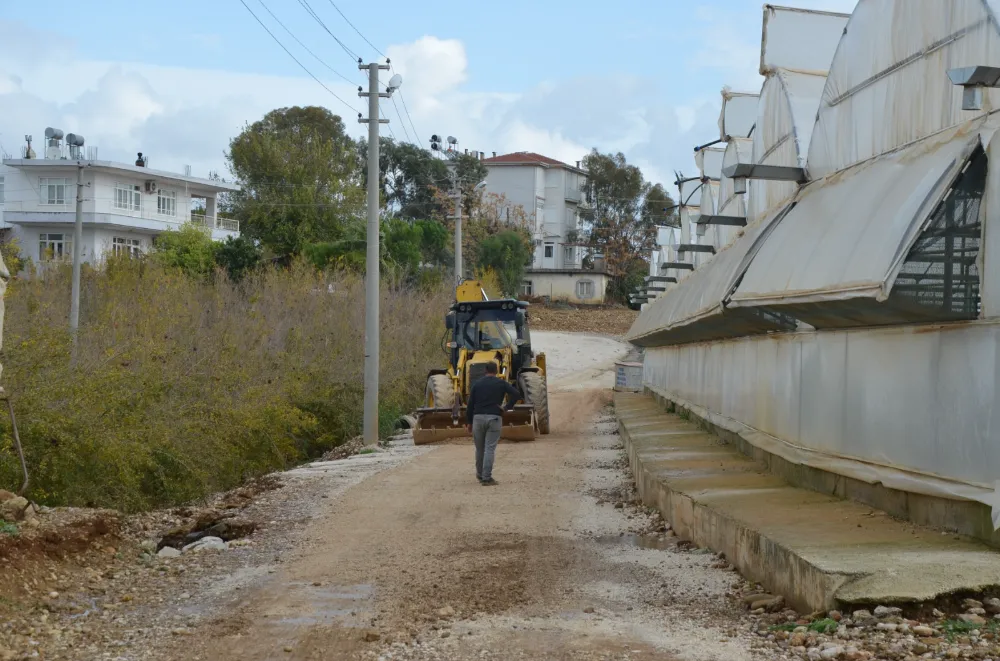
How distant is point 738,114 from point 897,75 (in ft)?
47.2

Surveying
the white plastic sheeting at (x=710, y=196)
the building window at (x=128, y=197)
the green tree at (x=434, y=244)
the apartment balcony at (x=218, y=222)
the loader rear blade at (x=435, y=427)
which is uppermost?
the building window at (x=128, y=197)

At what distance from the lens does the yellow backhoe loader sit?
944 inches

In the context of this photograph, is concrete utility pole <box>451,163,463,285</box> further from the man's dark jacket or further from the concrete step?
the concrete step

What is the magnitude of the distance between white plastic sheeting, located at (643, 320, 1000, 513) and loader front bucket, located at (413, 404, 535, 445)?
8258 millimetres

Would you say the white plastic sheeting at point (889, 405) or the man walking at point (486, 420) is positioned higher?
the white plastic sheeting at point (889, 405)

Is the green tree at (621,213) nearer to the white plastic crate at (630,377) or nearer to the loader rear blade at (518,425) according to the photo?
the white plastic crate at (630,377)

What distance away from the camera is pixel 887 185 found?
389 inches

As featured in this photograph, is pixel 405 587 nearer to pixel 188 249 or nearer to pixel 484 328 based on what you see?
pixel 484 328

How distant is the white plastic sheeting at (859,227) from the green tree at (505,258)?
62.3m

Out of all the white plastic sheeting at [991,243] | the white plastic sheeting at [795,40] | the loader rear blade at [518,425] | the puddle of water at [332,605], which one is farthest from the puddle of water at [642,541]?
the loader rear blade at [518,425]

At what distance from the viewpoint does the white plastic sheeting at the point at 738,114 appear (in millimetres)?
25203

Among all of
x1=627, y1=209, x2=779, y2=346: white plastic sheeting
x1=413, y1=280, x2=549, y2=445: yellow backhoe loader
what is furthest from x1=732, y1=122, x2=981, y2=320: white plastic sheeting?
x1=413, y1=280, x2=549, y2=445: yellow backhoe loader

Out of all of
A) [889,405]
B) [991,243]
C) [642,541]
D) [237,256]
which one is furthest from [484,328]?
[237,256]

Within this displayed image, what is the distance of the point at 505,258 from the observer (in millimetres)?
76062
